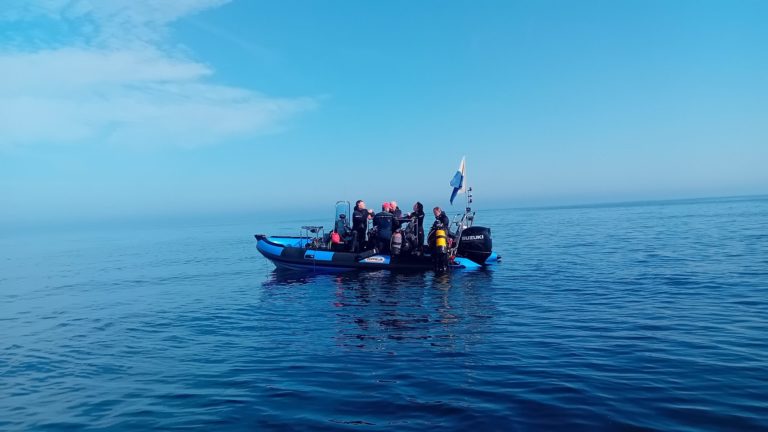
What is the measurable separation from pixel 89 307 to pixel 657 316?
47.2 ft

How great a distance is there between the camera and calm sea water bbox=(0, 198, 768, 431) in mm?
5016

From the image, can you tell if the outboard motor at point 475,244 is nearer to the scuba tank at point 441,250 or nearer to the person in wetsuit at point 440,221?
the person in wetsuit at point 440,221

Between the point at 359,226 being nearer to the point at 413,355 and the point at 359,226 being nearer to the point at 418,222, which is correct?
the point at 418,222

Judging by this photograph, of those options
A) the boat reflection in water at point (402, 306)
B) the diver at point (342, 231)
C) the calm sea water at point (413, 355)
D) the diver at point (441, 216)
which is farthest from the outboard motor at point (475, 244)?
the diver at point (342, 231)

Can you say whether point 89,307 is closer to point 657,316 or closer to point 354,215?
point 354,215

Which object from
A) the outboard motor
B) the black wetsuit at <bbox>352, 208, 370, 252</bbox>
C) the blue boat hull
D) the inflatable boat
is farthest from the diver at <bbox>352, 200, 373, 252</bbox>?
the outboard motor

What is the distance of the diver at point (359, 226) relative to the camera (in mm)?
16688

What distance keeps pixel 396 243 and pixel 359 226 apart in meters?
1.95

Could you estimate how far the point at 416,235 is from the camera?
1608 centimetres

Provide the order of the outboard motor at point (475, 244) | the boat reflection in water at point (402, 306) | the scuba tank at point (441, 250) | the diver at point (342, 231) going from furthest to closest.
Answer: the diver at point (342, 231) < the outboard motor at point (475, 244) < the scuba tank at point (441, 250) < the boat reflection in water at point (402, 306)

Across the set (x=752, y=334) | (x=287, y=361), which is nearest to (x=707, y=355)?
(x=752, y=334)

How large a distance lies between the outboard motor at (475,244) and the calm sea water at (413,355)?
1.73 m

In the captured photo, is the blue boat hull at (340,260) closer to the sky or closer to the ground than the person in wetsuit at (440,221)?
closer to the ground

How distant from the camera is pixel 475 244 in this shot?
52.7 ft
